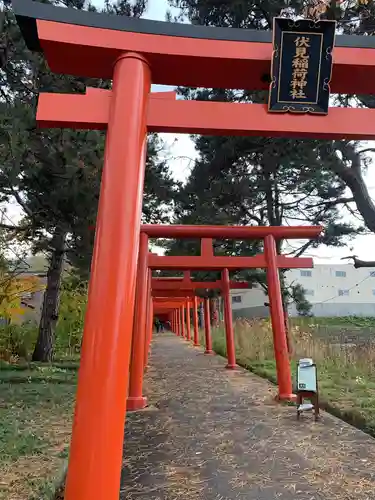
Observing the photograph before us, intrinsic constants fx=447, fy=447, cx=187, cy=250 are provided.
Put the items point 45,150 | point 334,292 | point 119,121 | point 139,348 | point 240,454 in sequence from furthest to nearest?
point 334,292 < point 139,348 < point 45,150 < point 240,454 < point 119,121

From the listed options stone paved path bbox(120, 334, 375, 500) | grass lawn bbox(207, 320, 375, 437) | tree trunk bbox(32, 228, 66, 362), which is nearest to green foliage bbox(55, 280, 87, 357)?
tree trunk bbox(32, 228, 66, 362)

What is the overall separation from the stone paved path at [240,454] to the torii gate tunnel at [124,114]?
50.2 inches

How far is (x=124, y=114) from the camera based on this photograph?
322 centimetres

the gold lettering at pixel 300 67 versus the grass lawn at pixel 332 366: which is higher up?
the gold lettering at pixel 300 67

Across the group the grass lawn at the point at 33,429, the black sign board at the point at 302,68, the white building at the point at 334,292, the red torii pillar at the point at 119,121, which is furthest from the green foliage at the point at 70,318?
the white building at the point at 334,292

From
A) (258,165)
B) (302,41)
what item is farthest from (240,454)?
(258,165)

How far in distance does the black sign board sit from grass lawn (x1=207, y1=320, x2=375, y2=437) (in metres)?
4.04

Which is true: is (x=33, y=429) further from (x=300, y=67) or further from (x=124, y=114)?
(x=300, y=67)

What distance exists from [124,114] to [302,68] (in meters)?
1.45

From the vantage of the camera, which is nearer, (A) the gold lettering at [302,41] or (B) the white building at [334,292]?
(A) the gold lettering at [302,41]

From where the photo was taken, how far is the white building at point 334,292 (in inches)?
1480

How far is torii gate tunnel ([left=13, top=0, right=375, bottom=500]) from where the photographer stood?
9.16ft

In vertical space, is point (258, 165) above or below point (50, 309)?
above

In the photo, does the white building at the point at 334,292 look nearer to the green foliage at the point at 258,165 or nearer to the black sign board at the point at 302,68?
the green foliage at the point at 258,165
